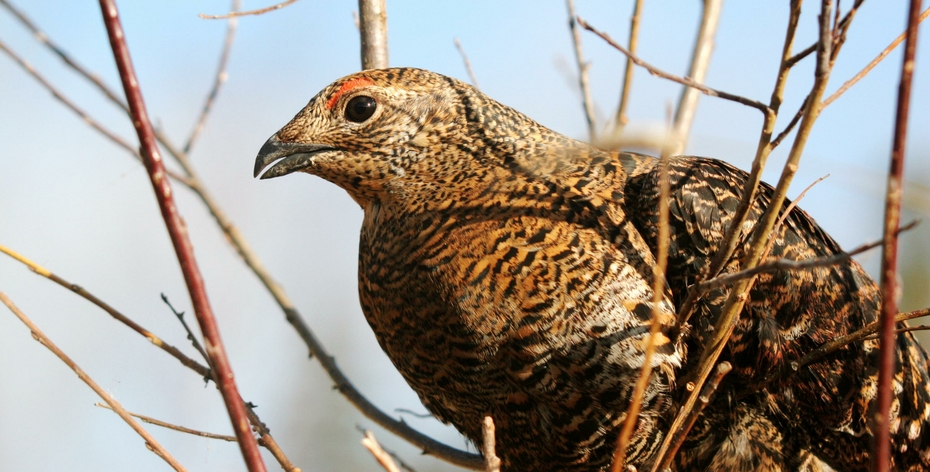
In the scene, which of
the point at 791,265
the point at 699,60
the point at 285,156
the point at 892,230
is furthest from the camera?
the point at 699,60

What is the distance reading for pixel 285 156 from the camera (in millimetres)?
3768

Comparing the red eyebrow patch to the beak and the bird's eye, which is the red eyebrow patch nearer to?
the bird's eye

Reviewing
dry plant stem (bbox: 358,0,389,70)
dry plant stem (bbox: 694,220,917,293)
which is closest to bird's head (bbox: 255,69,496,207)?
dry plant stem (bbox: 358,0,389,70)

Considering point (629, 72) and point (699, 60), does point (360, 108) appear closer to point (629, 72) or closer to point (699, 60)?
point (629, 72)

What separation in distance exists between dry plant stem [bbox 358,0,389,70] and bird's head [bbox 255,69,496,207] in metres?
0.46

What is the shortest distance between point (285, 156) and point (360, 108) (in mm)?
388

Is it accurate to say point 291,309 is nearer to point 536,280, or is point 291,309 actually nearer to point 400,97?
point 400,97

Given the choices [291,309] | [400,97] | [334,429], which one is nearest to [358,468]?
[334,429]

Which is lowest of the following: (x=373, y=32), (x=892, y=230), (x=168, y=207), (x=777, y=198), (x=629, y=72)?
(x=892, y=230)

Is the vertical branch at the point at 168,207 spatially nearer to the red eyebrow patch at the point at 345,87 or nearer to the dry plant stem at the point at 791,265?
the dry plant stem at the point at 791,265

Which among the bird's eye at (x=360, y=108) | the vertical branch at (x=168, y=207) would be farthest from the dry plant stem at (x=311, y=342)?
the vertical branch at (x=168, y=207)

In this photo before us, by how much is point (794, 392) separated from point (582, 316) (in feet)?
2.90

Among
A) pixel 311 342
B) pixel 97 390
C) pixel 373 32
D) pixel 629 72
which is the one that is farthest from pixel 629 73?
pixel 97 390

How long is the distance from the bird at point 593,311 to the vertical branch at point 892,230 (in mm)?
1365
